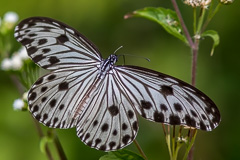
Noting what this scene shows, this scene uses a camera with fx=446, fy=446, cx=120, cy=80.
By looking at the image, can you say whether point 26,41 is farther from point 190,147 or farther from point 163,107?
point 190,147

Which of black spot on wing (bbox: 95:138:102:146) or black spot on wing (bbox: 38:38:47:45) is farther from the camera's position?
black spot on wing (bbox: 38:38:47:45)

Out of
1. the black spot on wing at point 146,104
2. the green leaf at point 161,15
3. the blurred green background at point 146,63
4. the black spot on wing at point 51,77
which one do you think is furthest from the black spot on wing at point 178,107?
the blurred green background at point 146,63

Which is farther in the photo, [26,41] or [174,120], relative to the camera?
[26,41]

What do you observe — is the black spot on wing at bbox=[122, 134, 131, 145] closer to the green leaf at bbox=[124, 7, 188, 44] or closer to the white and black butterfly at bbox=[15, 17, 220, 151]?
the white and black butterfly at bbox=[15, 17, 220, 151]

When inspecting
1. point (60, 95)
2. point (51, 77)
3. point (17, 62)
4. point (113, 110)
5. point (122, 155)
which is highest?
point (17, 62)

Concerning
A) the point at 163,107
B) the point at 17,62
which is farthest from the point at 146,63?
the point at 163,107

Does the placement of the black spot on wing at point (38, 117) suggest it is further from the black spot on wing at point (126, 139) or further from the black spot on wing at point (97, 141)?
A: the black spot on wing at point (126, 139)

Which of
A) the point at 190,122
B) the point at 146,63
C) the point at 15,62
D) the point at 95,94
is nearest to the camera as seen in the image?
the point at 190,122

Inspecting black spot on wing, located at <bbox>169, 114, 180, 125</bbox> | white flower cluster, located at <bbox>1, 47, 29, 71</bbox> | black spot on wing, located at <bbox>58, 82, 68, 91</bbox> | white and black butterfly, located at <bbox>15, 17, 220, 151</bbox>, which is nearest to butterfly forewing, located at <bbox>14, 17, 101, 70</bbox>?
white and black butterfly, located at <bbox>15, 17, 220, 151</bbox>
